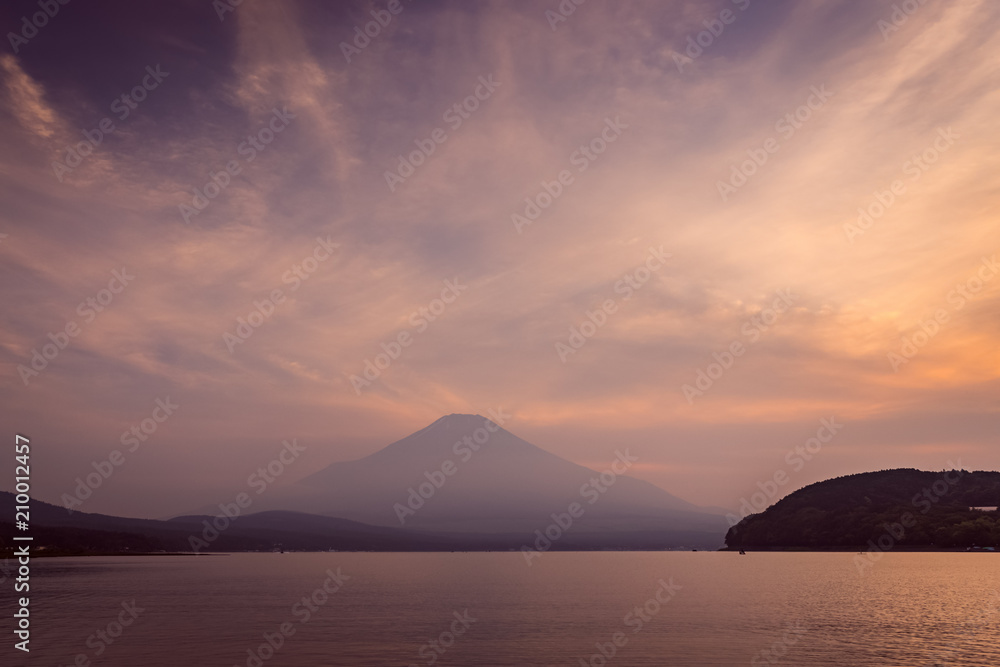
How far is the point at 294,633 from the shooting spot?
60500 mm

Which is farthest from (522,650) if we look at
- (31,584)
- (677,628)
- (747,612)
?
(31,584)

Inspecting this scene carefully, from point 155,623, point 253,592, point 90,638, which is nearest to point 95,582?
point 253,592

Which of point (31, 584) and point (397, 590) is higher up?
point (397, 590)

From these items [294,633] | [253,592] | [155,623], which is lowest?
[253,592]

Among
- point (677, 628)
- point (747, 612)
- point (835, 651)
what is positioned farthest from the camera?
point (747, 612)

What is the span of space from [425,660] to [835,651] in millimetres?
28300

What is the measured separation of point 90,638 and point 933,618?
237ft

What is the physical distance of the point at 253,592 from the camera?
11006cm

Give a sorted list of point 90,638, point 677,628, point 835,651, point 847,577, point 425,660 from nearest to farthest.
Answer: point 425,660 → point 835,651 → point 90,638 → point 677,628 → point 847,577

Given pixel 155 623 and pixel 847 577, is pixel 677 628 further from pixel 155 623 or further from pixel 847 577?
pixel 847 577

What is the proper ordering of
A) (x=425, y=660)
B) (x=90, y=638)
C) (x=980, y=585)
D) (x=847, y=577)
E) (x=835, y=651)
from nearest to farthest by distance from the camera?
(x=425, y=660) < (x=835, y=651) < (x=90, y=638) < (x=980, y=585) < (x=847, y=577)

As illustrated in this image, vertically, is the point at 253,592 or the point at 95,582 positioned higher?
the point at 253,592

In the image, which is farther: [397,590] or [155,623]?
[397,590]

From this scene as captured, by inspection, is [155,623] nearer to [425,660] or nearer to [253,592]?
[425,660]
